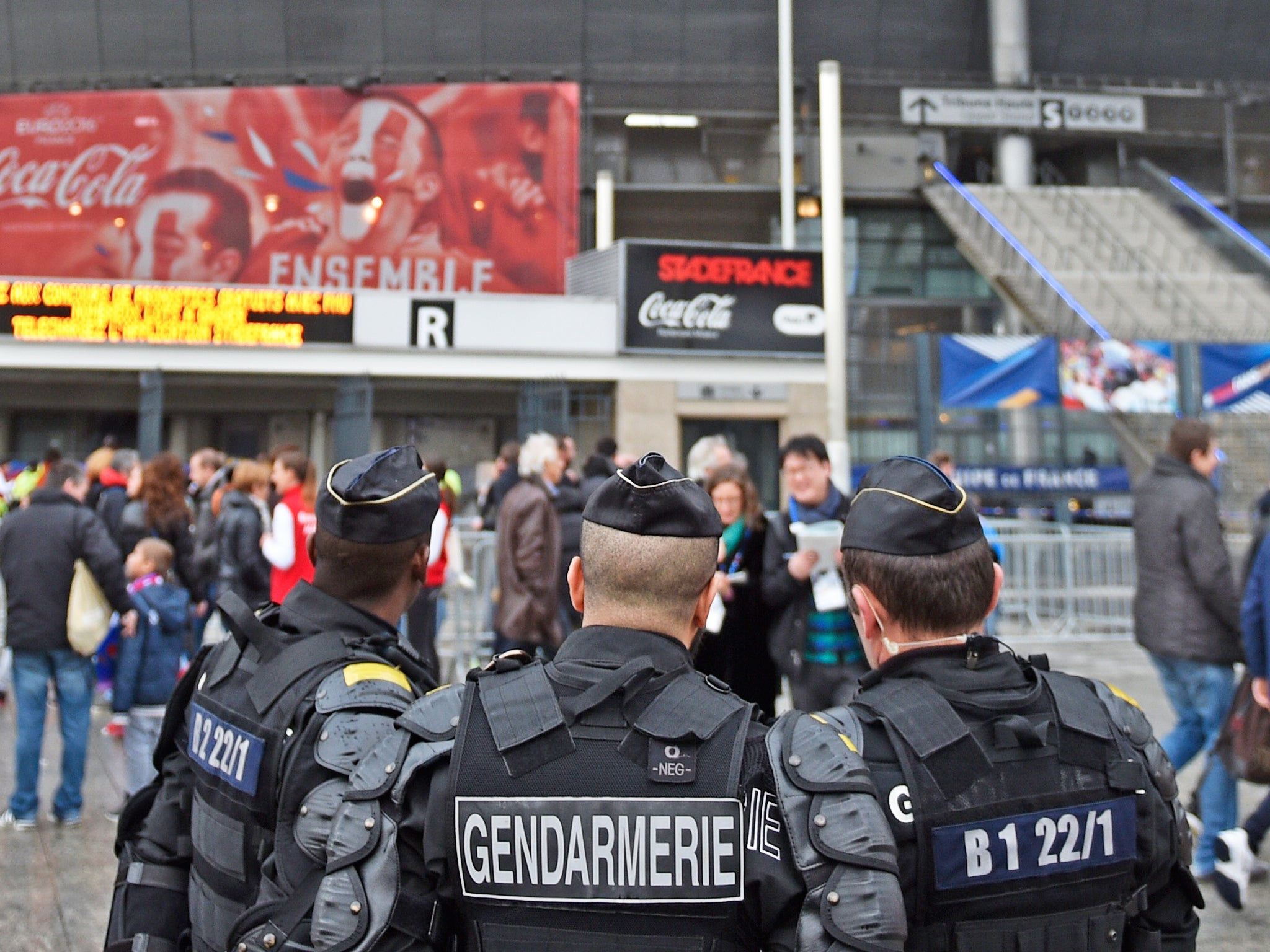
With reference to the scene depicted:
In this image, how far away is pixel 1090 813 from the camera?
80.0 inches

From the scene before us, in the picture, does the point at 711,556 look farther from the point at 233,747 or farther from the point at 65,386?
the point at 65,386

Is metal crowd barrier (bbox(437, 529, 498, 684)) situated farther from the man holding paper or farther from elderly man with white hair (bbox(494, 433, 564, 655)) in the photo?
the man holding paper

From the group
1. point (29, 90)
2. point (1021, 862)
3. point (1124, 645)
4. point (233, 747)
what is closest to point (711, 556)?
point (1021, 862)

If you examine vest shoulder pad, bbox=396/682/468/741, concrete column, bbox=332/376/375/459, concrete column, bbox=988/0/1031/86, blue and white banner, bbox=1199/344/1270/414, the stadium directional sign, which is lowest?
vest shoulder pad, bbox=396/682/468/741

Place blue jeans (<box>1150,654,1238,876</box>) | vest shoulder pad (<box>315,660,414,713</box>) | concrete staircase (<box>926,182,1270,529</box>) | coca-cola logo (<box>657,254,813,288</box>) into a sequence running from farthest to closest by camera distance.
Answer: concrete staircase (<box>926,182,1270,529</box>)
coca-cola logo (<box>657,254,813,288</box>)
blue jeans (<box>1150,654,1238,876</box>)
vest shoulder pad (<box>315,660,414,713</box>)

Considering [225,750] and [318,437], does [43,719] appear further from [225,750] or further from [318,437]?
[318,437]

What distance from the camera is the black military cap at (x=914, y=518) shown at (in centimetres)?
220

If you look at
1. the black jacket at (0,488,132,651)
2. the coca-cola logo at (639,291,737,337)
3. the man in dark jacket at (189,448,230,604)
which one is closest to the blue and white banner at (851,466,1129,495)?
the coca-cola logo at (639,291,737,337)

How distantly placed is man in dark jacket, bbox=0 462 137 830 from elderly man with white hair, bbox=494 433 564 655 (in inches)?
93.5

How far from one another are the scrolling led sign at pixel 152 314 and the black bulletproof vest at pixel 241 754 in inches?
706

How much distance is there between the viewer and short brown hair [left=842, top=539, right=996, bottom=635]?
2.18m

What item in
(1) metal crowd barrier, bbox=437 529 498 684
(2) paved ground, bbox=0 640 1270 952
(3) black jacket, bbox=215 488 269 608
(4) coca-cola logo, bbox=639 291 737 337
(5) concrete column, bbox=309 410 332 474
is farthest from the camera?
(5) concrete column, bbox=309 410 332 474

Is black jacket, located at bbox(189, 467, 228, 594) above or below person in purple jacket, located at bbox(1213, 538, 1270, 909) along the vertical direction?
above

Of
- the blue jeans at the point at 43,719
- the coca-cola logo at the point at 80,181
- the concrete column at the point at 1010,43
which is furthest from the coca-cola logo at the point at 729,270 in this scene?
the blue jeans at the point at 43,719
